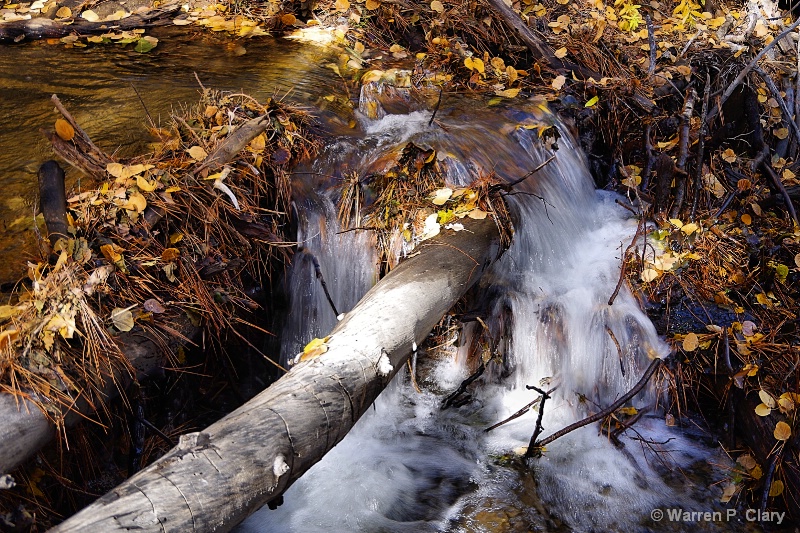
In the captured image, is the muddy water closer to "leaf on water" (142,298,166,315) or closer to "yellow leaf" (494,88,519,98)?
"leaf on water" (142,298,166,315)

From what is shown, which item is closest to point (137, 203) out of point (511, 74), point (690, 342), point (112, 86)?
point (112, 86)

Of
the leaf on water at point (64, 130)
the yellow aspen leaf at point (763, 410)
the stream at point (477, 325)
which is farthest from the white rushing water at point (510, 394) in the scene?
the leaf on water at point (64, 130)

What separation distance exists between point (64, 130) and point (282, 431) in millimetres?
1876

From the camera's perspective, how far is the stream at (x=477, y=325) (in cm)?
325

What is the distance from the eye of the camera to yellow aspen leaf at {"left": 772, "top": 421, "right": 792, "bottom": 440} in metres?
3.15

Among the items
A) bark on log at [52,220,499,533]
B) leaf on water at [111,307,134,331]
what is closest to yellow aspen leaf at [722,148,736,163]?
bark on log at [52,220,499,533]

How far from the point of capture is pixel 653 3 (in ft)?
23.5

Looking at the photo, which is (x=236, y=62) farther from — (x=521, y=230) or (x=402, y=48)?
(x=521, y=230)

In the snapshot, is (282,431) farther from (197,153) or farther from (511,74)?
(511,74)

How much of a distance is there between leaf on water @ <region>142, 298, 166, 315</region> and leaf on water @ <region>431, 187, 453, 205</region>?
1693 millimetres

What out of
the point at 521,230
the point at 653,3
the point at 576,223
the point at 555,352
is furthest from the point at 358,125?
the point at 653,3

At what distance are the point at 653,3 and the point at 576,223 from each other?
3.95m

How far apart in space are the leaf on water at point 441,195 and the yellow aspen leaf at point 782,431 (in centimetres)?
211

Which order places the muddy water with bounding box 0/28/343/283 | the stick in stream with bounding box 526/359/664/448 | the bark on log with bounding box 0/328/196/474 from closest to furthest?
1. the bark on log with bounding box 0/328/196/474
2. the stick in stream with bounding box 526/359/664/448
3. the muddy water with bounding box 0/28/343/283
